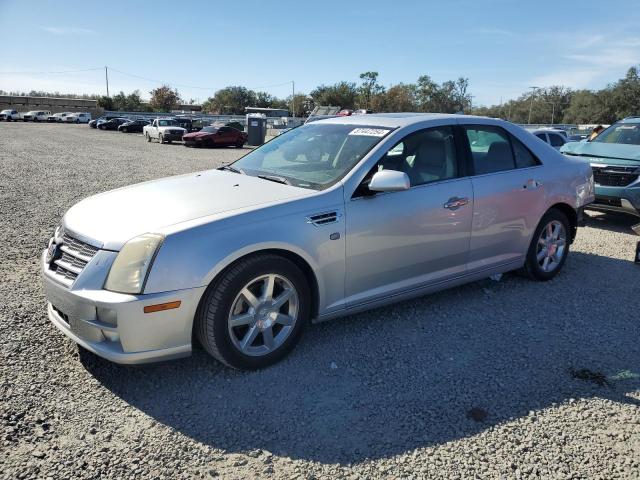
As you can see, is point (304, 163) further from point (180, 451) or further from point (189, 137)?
point (189, 137)

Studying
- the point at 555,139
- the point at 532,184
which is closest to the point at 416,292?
the point at 532,184

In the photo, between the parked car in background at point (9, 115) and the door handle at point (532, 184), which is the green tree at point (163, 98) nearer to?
the parked car in background at point (9, 115)

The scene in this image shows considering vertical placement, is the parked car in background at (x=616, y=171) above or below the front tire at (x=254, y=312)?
above

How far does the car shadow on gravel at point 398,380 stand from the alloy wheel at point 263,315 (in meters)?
0.19

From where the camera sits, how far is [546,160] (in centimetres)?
504

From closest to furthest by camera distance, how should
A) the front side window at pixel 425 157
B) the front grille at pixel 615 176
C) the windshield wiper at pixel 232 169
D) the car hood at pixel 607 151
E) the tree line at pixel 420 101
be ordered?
1. the front side window at pixel 425 157
2. the windshield wiper at pixel 232 169
3. the front grille at pixel 615 176
4. the car hood at pixel 607 151
5. the tree line at pixel 420 101

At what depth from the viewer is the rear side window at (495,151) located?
448 centimetres

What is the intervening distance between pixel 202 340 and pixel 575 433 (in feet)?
7.36

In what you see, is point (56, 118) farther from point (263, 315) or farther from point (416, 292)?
point (263, 315)

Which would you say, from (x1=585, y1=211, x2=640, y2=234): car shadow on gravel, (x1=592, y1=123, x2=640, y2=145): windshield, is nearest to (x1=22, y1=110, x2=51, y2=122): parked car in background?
(x1=592, y1=123, x2=640, y2=145): windshield

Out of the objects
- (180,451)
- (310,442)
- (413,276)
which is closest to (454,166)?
(413,276)

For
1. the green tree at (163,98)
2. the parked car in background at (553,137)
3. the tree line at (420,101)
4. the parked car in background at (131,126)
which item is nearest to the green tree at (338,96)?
the tree line at (420,101)

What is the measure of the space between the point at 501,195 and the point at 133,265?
10.5 feet

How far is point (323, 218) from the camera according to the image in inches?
135
